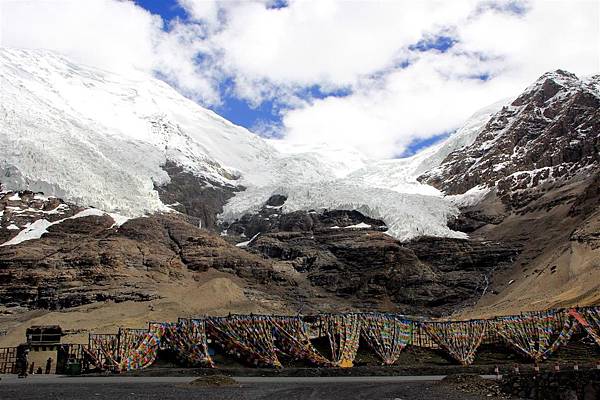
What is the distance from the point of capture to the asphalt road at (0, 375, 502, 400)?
23016 millimetres

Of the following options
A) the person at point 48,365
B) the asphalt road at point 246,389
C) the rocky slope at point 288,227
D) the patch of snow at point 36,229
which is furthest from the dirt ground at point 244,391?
the patch of snow at point 36,229

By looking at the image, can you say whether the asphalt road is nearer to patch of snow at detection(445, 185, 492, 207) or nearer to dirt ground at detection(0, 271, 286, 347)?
dirt ground at detection(0, 271, 286, 347)

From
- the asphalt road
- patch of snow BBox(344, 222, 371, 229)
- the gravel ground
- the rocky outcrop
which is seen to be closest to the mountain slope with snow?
the rocky outcrop

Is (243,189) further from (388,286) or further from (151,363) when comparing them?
(151,363)

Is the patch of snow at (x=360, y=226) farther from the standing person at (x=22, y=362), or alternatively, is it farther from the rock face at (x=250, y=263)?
the standing person at (x=22, y=362)

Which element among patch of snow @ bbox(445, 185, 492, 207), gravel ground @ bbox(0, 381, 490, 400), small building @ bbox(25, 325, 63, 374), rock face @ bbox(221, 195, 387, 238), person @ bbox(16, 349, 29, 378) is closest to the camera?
gravel ground @ bbox(0, 381, 490, 400)

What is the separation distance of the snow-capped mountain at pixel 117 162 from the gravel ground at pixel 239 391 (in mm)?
104420

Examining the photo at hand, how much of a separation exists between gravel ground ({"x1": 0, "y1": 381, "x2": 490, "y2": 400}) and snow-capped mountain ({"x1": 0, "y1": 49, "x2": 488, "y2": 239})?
343 feet

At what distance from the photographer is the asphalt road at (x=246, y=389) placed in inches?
906

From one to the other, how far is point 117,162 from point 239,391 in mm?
136421

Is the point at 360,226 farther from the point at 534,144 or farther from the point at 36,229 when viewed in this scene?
the point at 36,229

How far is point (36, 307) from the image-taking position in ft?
280

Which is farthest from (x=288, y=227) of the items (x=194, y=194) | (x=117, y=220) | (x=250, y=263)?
(x=117, y=220)

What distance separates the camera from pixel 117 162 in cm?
15425
